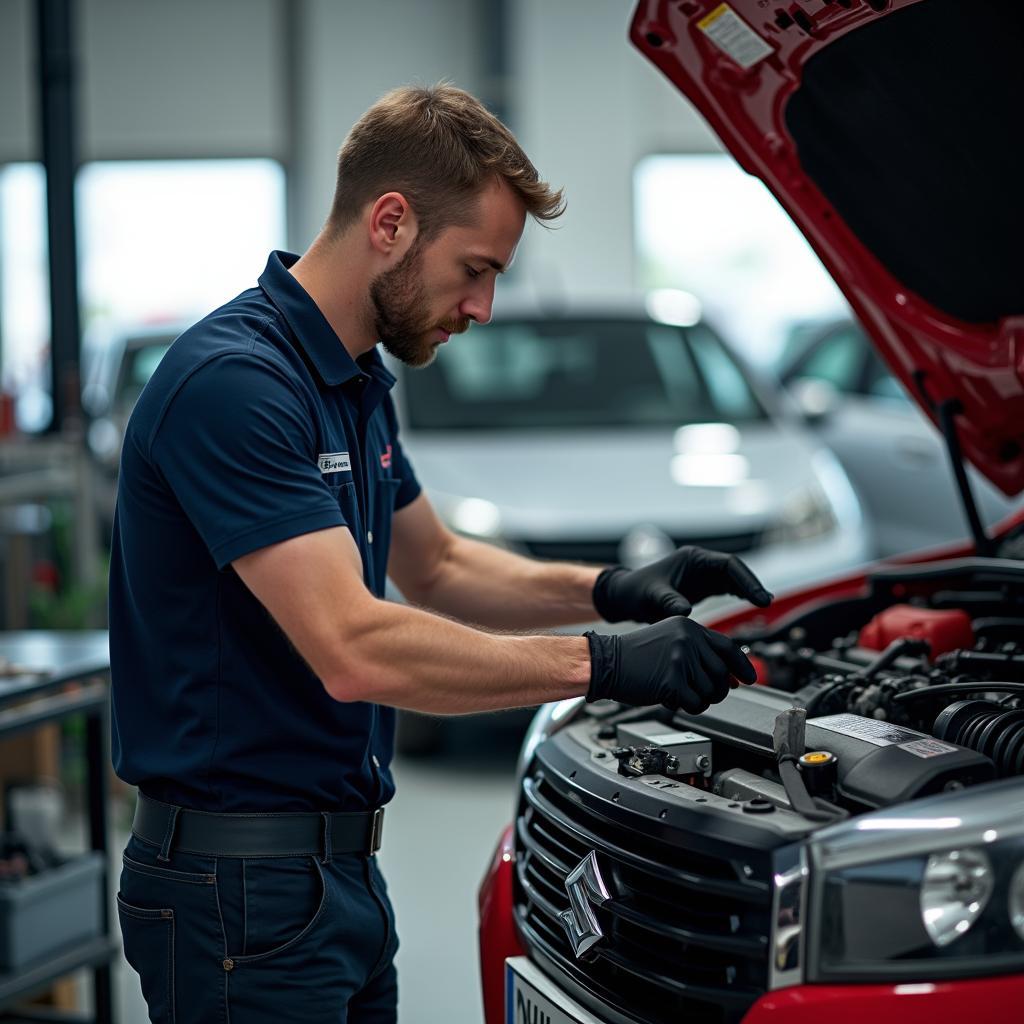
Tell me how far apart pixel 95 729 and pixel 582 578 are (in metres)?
1.29

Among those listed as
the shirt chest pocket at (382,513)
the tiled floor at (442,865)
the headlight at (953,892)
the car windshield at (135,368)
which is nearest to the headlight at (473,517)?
the tiled floor at (442,865)

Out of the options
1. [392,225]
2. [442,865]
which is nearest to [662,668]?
[392,225]

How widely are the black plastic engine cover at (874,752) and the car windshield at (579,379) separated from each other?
10.8 feet

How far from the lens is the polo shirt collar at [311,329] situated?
185 centimetres

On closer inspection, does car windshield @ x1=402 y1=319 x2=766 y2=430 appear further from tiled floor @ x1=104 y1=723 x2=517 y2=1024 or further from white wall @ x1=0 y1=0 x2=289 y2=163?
→ white wall @ x1=0 y1=0 x2=289 y2=163

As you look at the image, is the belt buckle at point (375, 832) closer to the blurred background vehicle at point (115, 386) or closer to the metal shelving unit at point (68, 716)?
the metal shelving unit at point (68, 716)

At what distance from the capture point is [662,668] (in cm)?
171

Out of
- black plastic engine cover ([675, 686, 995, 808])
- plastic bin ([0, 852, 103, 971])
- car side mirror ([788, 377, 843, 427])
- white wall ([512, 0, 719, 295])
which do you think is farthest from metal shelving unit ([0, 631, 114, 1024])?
white wall ([512, 0, 719, 295])

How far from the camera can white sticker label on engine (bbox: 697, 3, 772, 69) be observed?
2.14 meters

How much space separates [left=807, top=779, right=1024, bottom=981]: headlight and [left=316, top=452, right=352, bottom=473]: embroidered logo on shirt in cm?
75

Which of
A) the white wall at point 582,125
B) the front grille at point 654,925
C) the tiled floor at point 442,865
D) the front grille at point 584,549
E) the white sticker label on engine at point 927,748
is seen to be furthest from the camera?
the white wall at point 582,125

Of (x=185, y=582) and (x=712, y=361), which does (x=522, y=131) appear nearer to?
(x=712, y=361)

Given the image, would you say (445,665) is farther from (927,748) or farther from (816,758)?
(927,748)

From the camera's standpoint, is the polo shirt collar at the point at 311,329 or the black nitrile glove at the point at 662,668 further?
the polo shirt collar at the point at 311,329
